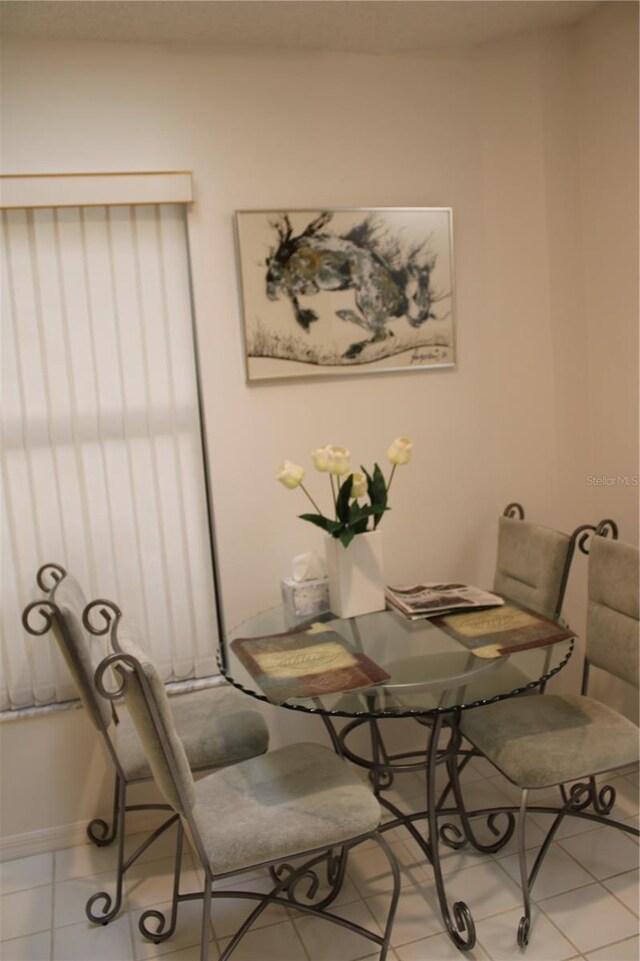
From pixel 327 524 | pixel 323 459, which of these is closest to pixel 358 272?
pixel 323 459

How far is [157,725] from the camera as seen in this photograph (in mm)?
1777

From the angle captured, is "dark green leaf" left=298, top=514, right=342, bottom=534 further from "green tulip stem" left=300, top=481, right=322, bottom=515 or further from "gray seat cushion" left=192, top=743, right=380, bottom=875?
"gray seat cushion" left=192, top=743, right=380, bottom=875

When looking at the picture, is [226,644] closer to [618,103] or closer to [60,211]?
[60,211]

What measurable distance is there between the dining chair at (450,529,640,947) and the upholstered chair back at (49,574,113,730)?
107 centimetres

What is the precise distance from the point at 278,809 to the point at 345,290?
1.71m

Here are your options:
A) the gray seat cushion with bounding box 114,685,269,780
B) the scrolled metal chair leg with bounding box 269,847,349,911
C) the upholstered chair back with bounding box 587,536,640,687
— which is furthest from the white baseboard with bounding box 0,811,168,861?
the upholstered chair back with bounding box 587,536,640,687

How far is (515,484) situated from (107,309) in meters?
1.62

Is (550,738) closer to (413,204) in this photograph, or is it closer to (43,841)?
(43,841)

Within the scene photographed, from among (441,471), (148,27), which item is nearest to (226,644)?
(441,471)

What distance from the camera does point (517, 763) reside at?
220 cm

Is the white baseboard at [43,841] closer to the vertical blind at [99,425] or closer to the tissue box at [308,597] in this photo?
the vertical blind at [99,425]

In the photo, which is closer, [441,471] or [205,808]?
[205,808]

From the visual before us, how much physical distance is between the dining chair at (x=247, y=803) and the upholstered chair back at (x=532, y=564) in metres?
0.91

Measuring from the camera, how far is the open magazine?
2484 mm
